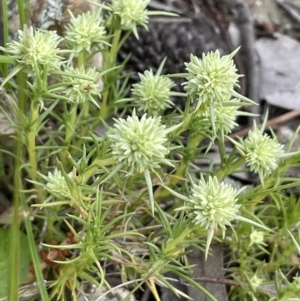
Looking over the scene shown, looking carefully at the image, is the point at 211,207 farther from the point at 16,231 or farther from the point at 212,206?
the point at 16,231

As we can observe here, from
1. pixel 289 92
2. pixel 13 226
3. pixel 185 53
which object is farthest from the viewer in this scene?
pixel 289 92

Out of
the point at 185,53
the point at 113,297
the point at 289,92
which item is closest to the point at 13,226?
the point at 113,297

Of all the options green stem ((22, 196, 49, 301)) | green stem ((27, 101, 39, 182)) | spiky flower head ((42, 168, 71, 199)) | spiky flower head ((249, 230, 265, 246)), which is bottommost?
spiky flower head ((249, 230, 265, 246))

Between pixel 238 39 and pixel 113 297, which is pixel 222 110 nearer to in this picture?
pixel 113 297

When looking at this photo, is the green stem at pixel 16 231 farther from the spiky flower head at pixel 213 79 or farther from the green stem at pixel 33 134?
the spiky flower head at pixel 213 79

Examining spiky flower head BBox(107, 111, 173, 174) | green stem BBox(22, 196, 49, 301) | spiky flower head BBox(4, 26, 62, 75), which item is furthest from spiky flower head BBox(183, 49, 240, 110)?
green stem BBox(22, 196, 49, 301)

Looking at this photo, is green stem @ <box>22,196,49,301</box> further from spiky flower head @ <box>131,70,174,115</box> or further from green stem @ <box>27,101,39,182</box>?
spiky flower head @ <box>131,70,174,115</box>

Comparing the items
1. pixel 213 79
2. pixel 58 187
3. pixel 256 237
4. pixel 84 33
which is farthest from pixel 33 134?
pixel 256 237
